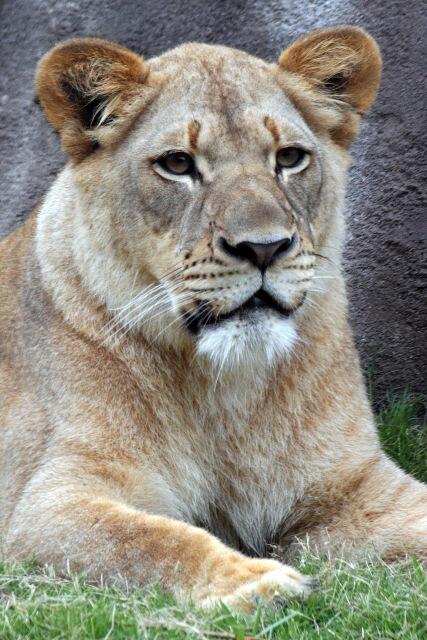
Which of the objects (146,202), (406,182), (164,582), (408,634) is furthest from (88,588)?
(406,182)

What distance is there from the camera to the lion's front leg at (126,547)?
120 inches

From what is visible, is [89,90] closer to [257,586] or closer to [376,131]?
[257,586]

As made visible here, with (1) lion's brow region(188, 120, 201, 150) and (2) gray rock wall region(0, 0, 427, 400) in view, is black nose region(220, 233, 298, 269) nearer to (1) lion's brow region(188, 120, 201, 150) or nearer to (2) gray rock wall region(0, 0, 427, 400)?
(1) lion's brow region(188, 120, 201, 150)

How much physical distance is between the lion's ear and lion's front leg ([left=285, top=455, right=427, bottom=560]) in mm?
1086

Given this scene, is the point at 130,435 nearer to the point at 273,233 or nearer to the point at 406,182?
the point at 273,233

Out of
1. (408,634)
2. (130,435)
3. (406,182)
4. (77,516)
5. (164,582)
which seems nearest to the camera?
(408,634)

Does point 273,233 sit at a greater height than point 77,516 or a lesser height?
greater

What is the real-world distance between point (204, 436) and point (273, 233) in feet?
2.64

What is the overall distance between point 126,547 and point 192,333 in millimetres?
628

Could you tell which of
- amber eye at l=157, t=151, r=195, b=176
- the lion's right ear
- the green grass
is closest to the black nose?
amber eye at l=157, t=151, r=195, b=176

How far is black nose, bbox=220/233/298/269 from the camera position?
3297 millimetres

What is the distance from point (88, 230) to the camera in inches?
152

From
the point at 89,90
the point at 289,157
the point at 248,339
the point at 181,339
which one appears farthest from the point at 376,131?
the point at 248,339

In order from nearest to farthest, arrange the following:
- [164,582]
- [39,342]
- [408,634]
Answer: [408,634], [164,582], [39,342]
